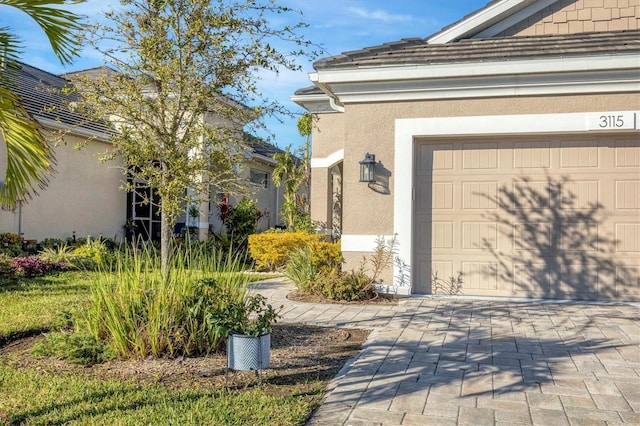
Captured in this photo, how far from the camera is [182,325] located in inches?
212

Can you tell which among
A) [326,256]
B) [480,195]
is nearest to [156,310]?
[326,256]

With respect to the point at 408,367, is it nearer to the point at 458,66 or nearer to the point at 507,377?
the point at 507,377

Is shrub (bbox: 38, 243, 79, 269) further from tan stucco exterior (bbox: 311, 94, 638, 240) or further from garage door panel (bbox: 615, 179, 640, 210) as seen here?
garage door panel (bbox: 615, 179, 640, 210)

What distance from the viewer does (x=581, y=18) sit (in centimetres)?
995

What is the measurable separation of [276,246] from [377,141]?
4.46 m

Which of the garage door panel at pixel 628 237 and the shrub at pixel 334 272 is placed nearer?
the garage door panel at pixel 628 237

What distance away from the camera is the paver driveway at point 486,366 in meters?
4.05

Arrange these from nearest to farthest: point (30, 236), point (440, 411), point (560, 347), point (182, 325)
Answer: point (440, 411), point (182, 325), point (560, 347), point (30, 236)

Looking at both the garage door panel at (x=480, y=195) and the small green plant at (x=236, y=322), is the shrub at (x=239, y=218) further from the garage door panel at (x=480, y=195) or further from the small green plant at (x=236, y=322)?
the small green plant at (x=236, y=322)

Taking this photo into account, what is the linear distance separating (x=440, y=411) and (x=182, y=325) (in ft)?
8.46

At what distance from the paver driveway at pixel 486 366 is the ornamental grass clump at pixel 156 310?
1459 mm

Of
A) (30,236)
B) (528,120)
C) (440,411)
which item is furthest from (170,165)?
(30,236)

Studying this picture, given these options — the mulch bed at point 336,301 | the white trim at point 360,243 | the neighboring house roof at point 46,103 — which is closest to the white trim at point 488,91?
the white trim at point 360,243

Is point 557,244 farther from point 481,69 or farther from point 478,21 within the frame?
point 478,21
